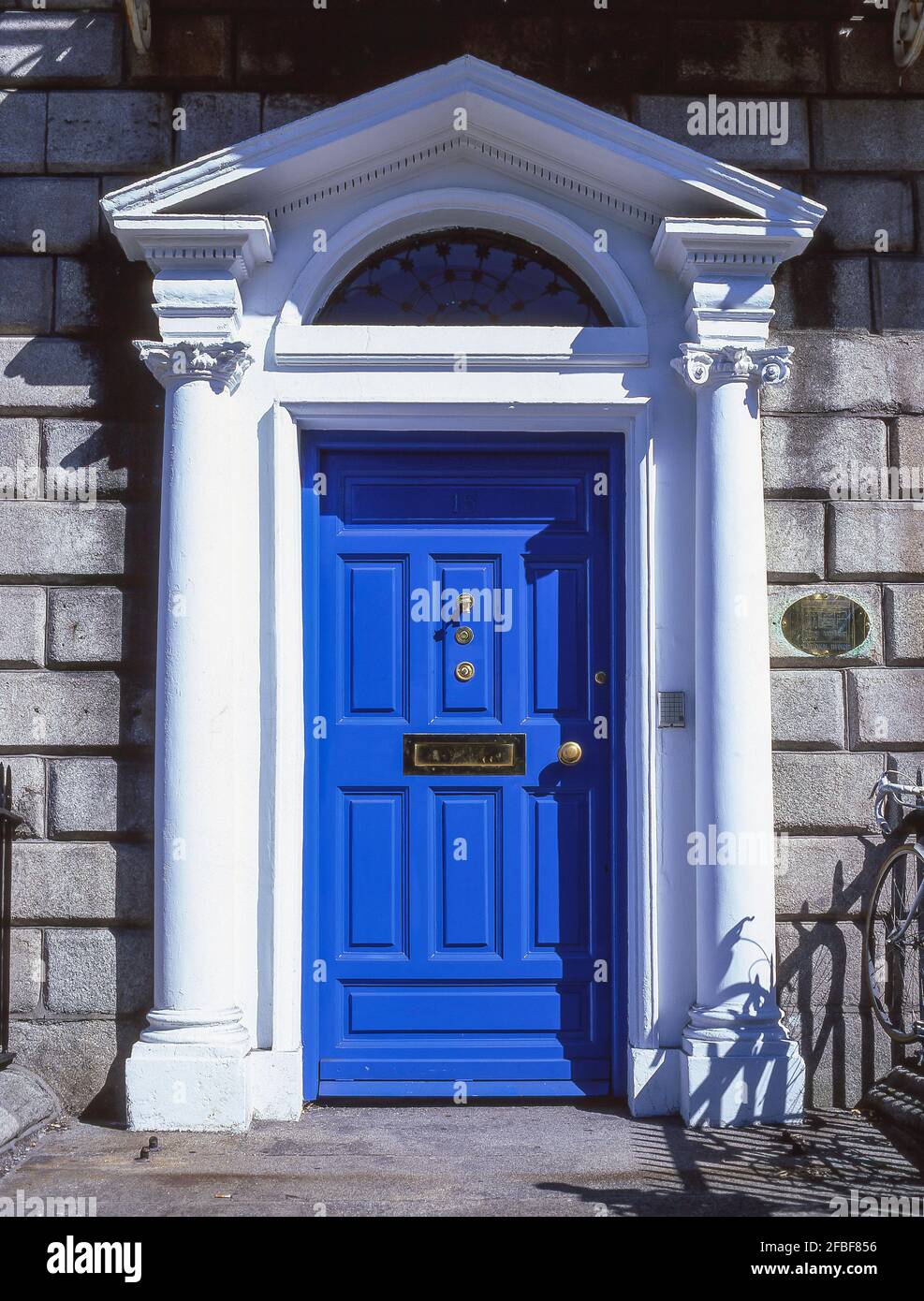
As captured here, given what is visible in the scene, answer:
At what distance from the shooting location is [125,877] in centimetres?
503

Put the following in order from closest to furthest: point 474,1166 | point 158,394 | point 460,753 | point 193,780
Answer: point 474,1166, point 193,780, point 460,753, point 158,394

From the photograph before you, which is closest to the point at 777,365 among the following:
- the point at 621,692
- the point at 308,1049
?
the point at 621,692

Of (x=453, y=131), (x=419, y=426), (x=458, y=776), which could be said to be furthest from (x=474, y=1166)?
(x=453, y=131)

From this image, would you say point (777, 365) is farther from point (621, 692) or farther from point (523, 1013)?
point (523, 1013)

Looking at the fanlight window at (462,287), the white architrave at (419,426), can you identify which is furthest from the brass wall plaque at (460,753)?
the fanlight window at (462,287)

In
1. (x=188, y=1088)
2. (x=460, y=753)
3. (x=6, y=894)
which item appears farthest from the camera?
(x=460, y=753)

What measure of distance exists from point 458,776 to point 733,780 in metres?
1.13

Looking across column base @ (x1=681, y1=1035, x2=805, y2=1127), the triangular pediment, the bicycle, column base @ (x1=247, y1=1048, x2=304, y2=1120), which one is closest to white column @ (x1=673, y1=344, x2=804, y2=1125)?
column base @ (x1=681, y1=1035, x2=805, y2=1127)

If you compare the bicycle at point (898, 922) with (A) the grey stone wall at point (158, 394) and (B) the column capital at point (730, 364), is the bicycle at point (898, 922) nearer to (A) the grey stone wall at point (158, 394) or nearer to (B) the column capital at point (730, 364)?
(A) the grey stone wall at point (158, 394)

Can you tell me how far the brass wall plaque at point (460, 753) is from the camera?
5102mm

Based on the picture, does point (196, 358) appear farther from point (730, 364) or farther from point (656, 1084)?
point (656, 1084)

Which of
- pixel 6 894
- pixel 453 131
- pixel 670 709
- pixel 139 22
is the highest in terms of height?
pixel 139 22

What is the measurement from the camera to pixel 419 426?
5.12m

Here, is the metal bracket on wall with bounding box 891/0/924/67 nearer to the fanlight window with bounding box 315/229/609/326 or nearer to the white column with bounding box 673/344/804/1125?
the white column with bounding box 673/344/804/1125
